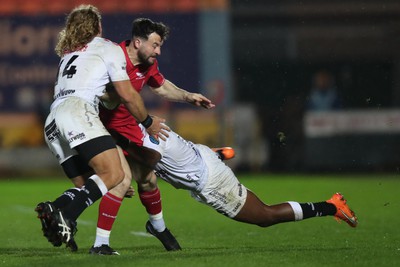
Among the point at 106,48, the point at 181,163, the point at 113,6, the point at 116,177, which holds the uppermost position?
the point at 106,48

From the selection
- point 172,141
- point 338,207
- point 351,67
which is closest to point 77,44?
point 172,141

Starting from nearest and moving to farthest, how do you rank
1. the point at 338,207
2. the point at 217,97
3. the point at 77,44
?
the point at 77,44
the point at 338,207
the point at 217,97

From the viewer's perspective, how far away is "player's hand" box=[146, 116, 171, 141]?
8.32m

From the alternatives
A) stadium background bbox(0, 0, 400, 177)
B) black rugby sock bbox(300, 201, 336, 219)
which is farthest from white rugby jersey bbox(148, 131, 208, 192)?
stadium background bbox(0, 0, 400, 177)

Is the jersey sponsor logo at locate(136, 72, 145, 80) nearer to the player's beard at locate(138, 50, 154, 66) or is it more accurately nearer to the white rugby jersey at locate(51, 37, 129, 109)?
the player's beard at locate(138, 50, 154, 66)

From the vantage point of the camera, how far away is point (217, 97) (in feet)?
67.0

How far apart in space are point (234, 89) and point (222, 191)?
12.4 metres

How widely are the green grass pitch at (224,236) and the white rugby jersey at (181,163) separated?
61 centimetres

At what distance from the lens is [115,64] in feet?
26.5

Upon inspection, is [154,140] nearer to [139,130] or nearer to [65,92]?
[139,130]

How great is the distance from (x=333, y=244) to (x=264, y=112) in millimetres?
11797

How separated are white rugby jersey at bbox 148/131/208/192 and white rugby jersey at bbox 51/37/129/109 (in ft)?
2.35

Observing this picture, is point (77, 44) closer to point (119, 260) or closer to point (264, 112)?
point (119, 260)

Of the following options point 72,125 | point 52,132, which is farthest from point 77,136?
point 52,132
